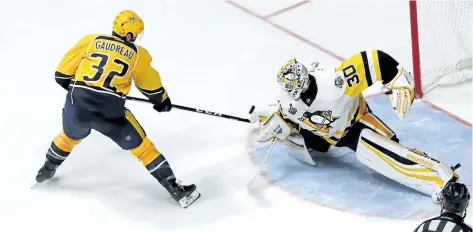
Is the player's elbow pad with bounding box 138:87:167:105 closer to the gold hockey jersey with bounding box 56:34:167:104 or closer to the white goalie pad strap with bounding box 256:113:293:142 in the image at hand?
the gold hockey jersey with bounding box 56:34:167:104

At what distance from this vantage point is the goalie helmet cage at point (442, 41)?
4676mm

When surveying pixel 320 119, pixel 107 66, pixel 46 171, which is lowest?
pixel 46 171

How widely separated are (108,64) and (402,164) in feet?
4.37

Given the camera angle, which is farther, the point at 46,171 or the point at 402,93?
the point at 46,171

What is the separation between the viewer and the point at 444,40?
470 centimetres

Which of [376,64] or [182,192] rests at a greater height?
[376,64]

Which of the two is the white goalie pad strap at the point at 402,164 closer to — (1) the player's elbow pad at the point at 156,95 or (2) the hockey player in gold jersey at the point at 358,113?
(2) the hockey player in gold jersey at the point at 358,113

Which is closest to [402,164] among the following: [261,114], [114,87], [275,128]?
[275,128]

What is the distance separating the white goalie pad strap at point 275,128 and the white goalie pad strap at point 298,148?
0.07 meters

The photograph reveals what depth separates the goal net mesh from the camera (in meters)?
4.68

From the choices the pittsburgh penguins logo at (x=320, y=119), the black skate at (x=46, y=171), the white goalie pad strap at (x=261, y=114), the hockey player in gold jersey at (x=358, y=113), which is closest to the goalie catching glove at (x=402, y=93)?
the hockey player in gold jersey at (x=358, y=113)

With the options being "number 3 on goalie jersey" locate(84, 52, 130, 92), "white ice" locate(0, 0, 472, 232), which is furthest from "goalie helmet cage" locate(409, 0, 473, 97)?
"number 3 on goalie jersey" locate(84, 52, 130, 92)

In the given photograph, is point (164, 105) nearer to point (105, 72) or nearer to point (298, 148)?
point (105, 72)

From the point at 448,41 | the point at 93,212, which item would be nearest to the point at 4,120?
the point at 93,212
